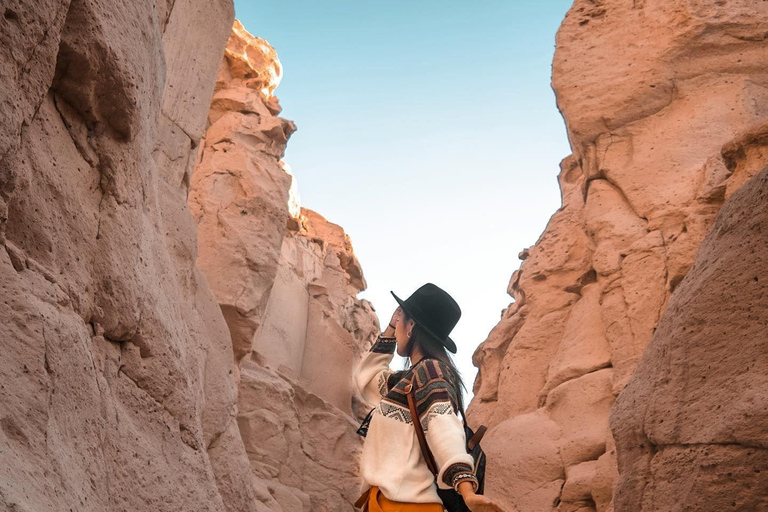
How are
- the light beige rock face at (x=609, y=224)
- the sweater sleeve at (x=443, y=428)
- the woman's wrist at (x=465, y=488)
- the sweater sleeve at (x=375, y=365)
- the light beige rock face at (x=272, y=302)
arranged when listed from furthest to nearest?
1. the light beige rock face at (x=272, y=302)
2. the light beige rock face at (x=609, y=224)
3. the sweater sleeve at (x=375, y=365)
4. the sweater sleeve at (x=443, y=428)
5. the woman's wrist at (x=465, y=488)

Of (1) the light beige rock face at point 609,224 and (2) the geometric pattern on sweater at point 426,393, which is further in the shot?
(1) the light beige rock face at point 609,224

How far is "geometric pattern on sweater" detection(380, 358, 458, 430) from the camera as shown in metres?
3.91

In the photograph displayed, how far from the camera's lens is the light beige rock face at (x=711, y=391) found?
286 cm

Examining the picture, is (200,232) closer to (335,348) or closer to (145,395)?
(335,348)

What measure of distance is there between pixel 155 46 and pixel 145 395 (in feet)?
4.01

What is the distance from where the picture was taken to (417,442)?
391 centimetres

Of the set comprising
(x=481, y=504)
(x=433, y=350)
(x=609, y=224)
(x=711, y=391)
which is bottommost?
(x=481, y=504)

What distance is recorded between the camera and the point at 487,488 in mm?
7242

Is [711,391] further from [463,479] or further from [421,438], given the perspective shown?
[421,438]

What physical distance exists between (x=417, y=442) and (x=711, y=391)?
139cm

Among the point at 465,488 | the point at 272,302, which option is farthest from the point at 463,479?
the point at 272,302

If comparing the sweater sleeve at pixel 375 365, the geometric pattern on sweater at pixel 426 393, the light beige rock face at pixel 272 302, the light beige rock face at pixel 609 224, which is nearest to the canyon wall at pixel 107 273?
the sweater sleeve at pixel 375 365

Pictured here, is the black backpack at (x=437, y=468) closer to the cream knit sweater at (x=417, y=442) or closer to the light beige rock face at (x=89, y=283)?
the cream knit sweater at (x=417, y=442)

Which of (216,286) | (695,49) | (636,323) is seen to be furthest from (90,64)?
(695,49)
